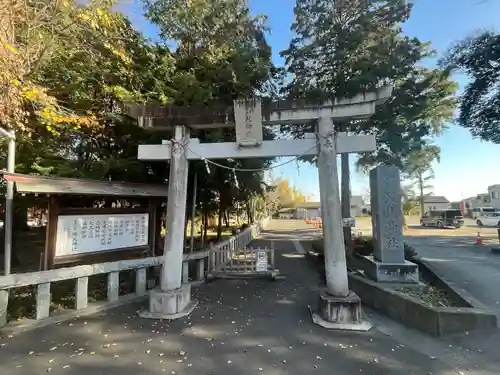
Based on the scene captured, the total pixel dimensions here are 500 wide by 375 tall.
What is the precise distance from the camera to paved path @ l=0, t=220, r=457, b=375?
3.60 meters

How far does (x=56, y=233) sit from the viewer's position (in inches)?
223

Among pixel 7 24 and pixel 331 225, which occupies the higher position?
pixel 7 24

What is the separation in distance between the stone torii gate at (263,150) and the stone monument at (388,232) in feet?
7.12

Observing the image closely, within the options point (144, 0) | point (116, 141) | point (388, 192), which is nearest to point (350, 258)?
point (388, 192)

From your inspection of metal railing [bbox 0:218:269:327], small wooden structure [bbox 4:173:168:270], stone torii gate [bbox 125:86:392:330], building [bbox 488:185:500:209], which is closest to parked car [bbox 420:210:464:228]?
building [bbox 488:185:500:209]

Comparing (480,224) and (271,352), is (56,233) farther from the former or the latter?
(480,224)

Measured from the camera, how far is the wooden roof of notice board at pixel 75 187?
507 centimetres

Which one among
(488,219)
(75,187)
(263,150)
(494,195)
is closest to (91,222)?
(75,187)

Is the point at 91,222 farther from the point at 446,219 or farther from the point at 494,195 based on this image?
the point at 494,195

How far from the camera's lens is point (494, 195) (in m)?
48.5

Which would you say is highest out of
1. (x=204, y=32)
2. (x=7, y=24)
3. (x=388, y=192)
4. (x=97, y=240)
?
(x=204, y=32)

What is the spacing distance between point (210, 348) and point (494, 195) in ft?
198

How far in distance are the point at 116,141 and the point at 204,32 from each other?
4375 millimetres

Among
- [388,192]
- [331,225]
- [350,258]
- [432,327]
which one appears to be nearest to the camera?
[432,327]
